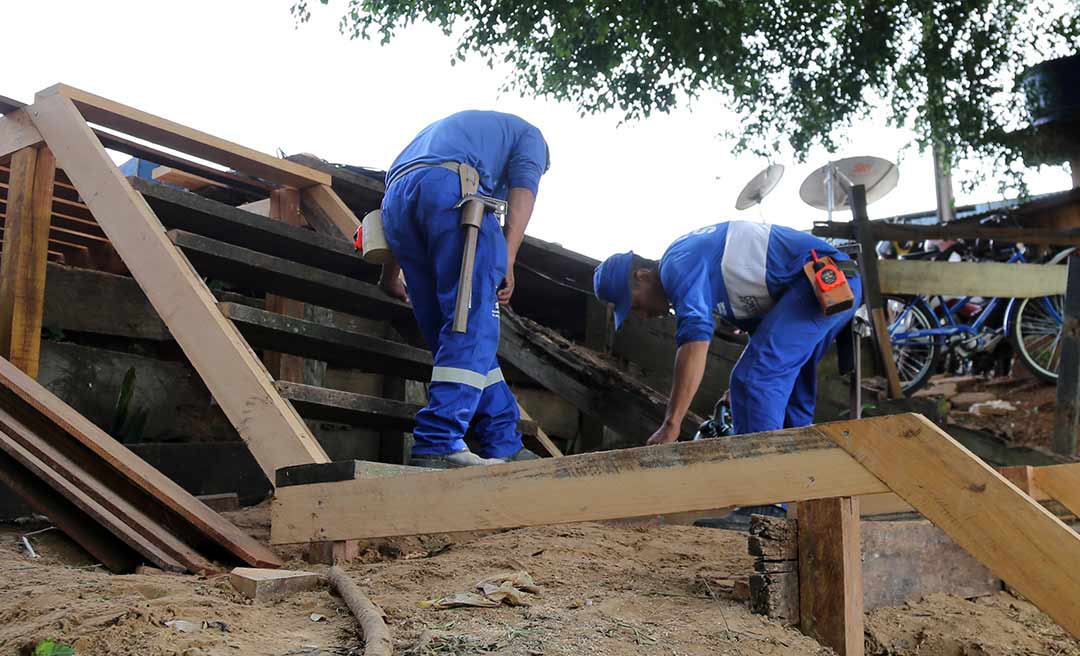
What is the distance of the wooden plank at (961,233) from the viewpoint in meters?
6.61

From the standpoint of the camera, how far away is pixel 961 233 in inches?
271

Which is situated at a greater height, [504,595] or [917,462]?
[917,462]

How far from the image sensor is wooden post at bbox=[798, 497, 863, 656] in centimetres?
203

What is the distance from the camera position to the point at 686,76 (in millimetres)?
9016

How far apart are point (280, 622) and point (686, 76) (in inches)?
308

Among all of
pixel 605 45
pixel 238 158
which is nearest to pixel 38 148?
pixel 238 158

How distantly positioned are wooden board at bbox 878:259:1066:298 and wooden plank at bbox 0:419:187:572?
16.7 ft

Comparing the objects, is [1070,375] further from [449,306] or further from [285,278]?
[285,278]

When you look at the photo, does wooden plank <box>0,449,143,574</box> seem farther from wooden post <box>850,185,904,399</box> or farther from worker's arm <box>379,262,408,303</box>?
wooden post <box>850,185,904,399</box>

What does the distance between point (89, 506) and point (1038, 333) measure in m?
8.26

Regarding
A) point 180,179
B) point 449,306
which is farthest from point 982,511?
point 180,179

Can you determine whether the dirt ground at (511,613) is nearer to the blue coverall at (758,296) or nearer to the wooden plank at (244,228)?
the blue coverall at (758,296)

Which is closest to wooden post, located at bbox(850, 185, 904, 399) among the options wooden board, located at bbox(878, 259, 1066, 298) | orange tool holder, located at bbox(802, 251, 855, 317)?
wooden board, located at bbox(878, 259, 1066, 298)

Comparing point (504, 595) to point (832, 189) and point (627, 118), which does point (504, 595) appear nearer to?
point (627, 118)
